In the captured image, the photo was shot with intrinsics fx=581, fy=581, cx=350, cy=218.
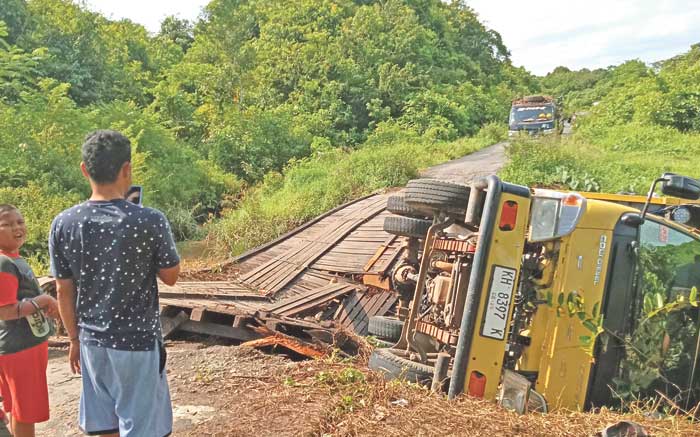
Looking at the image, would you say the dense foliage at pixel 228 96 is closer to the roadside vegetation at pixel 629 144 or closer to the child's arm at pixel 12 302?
the roadside vegetation at pixel 629 144

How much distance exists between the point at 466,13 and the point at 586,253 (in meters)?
42.2

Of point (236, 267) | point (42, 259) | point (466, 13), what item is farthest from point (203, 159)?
point (466, 13)

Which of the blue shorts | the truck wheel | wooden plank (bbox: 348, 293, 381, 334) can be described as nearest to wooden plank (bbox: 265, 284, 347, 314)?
wooden plank (bbox: 348, 293, 381, 334)

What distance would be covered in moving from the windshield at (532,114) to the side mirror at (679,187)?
72.7 feet

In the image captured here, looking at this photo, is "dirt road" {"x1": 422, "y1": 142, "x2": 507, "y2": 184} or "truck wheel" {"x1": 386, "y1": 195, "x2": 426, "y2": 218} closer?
"truck wheel" {"x1": 386, "y1": 195, "x2": 426, "y2": 218}

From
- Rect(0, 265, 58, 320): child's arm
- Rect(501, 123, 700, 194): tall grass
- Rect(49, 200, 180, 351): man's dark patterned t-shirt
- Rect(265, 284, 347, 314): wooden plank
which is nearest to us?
Rect(49, 200, 180, 351): man's dark patterned t-shirt

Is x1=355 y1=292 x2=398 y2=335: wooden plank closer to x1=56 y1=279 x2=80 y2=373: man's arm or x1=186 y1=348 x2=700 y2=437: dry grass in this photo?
x1=186 y1=348 x2=700 y2=437: dry grass

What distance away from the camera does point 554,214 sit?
3773 millimetres

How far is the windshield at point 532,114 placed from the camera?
82.4 ft

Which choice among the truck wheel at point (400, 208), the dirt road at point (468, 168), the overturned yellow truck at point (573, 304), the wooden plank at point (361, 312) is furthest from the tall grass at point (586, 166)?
the overturned yellow truck at point (573, 304)

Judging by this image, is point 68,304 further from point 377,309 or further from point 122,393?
point 377,309

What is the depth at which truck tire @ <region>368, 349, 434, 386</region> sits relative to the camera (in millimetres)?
4309

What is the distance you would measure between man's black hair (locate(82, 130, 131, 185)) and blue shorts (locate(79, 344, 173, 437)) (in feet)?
2.51

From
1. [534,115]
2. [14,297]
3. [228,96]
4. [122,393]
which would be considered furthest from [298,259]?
[534,115]
